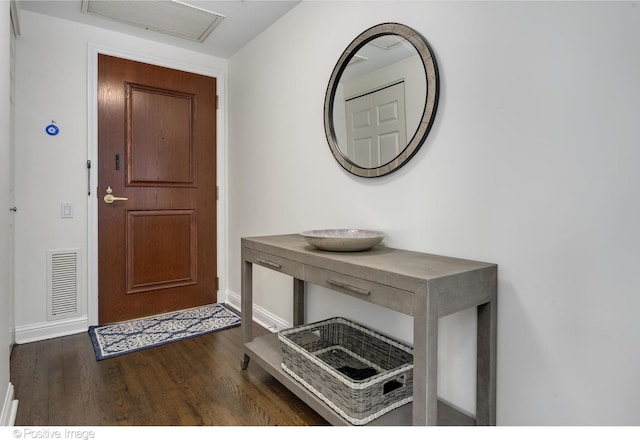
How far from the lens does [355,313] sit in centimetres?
200

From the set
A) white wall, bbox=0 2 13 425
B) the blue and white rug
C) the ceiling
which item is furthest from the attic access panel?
the blue and white rug

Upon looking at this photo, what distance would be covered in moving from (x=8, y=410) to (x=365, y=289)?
156cm

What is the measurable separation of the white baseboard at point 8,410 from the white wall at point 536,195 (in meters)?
1.59

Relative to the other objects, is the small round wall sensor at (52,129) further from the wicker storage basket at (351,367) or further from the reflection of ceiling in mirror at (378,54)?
the wicker storage basket at (351,367)

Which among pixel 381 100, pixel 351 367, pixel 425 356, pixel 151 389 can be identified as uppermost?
pixel 381 100

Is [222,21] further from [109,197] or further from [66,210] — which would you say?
[66,210]

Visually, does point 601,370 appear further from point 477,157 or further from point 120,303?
point 120,303

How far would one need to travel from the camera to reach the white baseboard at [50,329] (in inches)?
97.8

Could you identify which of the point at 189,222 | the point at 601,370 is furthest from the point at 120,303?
the point at 601,370

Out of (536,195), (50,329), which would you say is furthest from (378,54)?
(50,329)

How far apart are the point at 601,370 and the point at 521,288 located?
320mm

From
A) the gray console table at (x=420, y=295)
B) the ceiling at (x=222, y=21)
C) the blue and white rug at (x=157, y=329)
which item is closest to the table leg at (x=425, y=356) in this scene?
the gray console table at (x=420, y=295)

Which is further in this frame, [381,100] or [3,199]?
[381,100]

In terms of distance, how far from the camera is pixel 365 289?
1.33 metres
